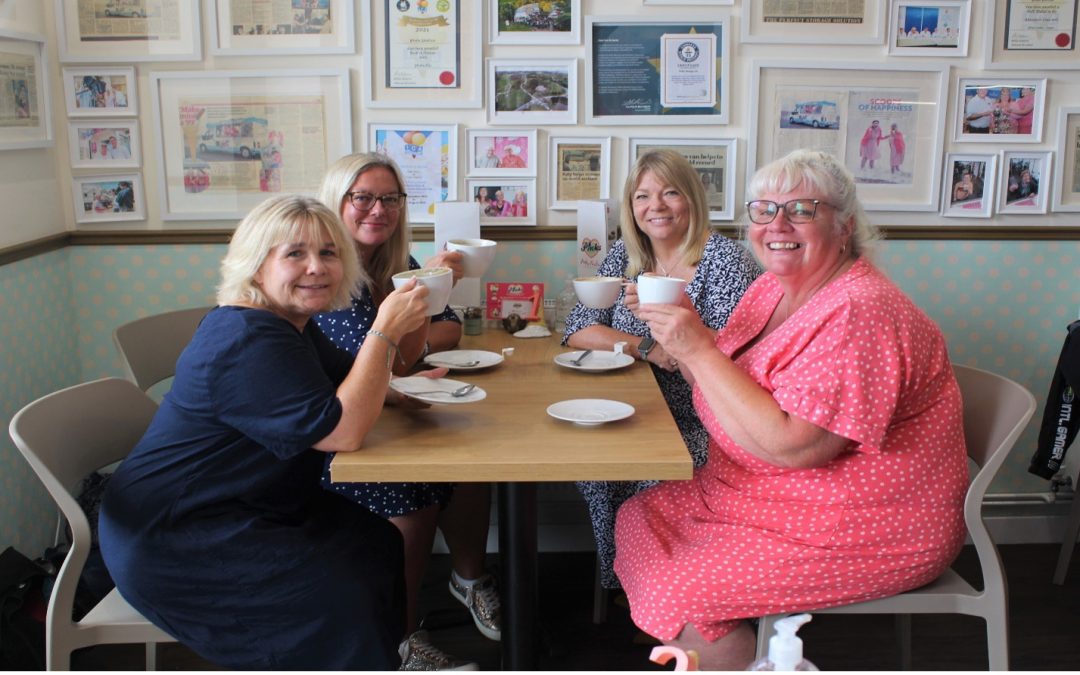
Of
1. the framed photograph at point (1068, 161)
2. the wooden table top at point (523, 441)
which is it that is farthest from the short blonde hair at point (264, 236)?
the framed photograph at point (1068, 161)

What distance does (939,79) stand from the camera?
2.97m

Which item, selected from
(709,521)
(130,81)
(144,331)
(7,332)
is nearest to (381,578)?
(709,521)

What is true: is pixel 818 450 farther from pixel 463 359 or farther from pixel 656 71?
pixel 656 71

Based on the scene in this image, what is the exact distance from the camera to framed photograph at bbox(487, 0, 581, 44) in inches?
115

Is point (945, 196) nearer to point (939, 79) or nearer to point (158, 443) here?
point (939, 79)

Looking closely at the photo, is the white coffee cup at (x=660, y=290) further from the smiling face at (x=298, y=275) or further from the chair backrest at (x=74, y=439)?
the chair backrest at (x=74, y=439)

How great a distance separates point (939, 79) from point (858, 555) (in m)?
1.86

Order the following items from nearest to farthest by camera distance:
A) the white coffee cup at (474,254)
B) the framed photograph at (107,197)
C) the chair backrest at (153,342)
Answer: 1. the white coffee cup at (474,254)
2. the chair backrest at (153,342)
3. the framed photograph at (107,197)

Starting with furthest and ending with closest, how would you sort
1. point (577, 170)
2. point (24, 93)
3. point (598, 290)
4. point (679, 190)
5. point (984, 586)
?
point (577, 170) → point (24, 93) → point (679, 190) → point (598, 290) → point (984, 586)

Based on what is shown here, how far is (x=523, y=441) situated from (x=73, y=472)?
3.03 ft

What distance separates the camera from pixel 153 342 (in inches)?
106

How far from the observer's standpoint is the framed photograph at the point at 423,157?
2.99 meters

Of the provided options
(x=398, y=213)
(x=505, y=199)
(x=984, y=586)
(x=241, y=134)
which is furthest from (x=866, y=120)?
(x=241, y=134)

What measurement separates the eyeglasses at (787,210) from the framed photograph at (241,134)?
153 centimetres
